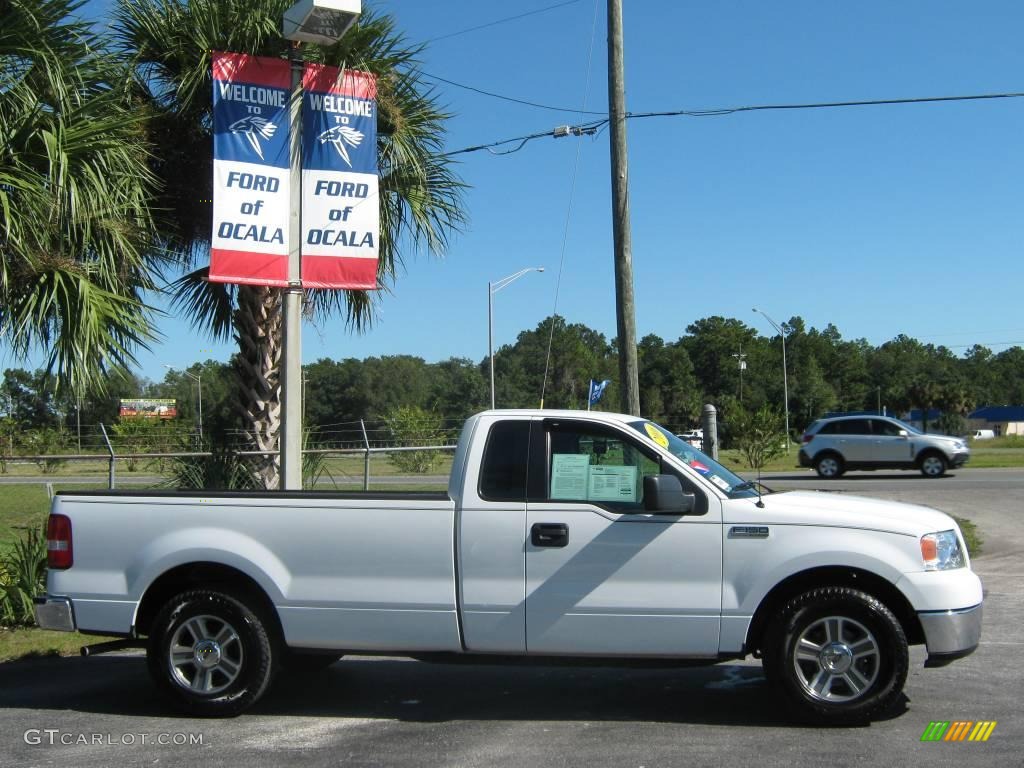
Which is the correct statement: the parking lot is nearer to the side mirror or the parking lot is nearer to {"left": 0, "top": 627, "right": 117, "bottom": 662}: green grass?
{"left": 0, "top": 627, "right": 117, "bottom": 662}: green grass

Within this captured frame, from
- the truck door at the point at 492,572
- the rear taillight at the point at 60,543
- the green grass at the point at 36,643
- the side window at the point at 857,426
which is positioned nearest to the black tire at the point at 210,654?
the rear taillight at the point at 60,543

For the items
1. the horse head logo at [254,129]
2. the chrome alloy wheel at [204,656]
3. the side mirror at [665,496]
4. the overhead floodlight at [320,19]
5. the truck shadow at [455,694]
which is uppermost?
the overhead floodlight at [320,19]

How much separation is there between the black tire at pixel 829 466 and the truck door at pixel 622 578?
73.1ft

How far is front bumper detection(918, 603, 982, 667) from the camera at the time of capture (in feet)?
18.5

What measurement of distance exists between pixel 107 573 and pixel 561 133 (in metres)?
10.5

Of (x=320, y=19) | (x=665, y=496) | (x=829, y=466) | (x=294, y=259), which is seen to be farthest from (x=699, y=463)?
(x=829, y=466)

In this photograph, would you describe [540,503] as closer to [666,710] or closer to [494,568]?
[494,568]

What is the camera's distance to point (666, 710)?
20.4 feet

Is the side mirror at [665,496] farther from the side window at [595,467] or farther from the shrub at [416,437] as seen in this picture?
the shrub at [416,437]

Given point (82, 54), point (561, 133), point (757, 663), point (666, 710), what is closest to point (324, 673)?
point (666, 710)

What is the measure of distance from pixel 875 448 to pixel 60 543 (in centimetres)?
2380

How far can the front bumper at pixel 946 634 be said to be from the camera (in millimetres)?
5633

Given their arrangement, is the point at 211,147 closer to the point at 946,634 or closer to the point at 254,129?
the point at 254,129

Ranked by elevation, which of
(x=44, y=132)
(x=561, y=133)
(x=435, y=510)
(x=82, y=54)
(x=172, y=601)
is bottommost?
(x=172, y=601)
